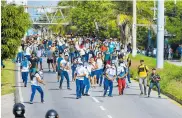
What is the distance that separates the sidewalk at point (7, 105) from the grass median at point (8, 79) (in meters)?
→ 1.06

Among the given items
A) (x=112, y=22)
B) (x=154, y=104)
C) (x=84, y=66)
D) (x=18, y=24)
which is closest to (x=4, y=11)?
(x=18, y=24)

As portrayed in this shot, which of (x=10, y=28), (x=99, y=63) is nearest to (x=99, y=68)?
(x=99, y=63)

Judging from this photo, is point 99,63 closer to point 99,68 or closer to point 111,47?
point 99,68

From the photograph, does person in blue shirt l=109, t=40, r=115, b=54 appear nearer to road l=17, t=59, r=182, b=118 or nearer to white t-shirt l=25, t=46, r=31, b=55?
white t-shirt l=25, t=46, r=31, b=55

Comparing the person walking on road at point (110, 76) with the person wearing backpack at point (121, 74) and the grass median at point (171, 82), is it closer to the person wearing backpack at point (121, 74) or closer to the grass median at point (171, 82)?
the person wearing backpack at point (121, 74)

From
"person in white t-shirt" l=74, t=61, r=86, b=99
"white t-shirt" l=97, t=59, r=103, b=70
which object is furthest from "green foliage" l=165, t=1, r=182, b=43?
"person in white t-shirt" l=74, t=61, r=86, b=99

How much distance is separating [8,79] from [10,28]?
5.70 metres

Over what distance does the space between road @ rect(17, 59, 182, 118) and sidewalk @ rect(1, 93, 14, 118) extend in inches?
18.6

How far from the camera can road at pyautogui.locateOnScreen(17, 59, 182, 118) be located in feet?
68.4

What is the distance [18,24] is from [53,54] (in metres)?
8.73

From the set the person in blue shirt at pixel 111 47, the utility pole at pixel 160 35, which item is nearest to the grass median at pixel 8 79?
the person in blue shirt at pixel 111 47

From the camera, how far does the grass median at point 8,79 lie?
26944 mm

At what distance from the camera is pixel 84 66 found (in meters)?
24.4

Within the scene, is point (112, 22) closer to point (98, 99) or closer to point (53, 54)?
point (53, 54)
